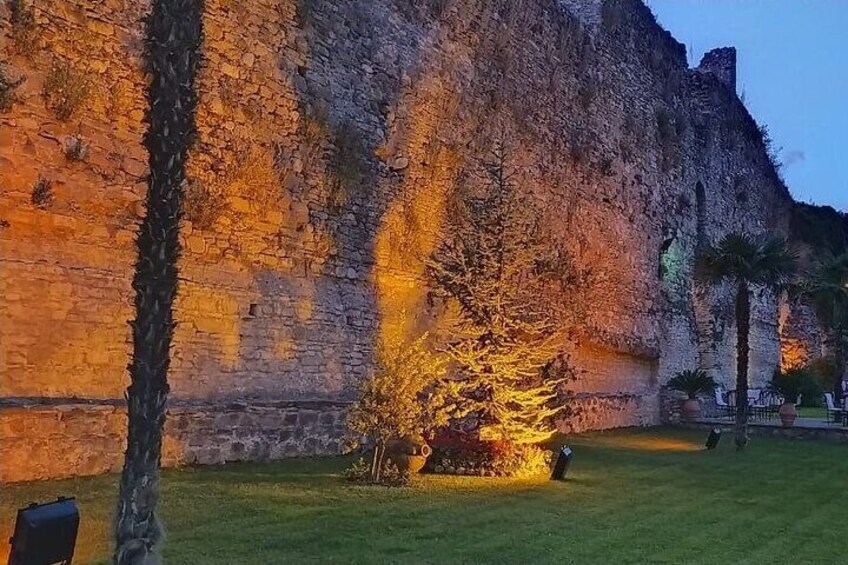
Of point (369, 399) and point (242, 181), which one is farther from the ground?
point (242, 181)

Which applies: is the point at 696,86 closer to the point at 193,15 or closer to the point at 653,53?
the point at 653,53

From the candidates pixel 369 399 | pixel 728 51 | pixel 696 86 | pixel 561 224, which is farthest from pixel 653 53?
pixel 369 399

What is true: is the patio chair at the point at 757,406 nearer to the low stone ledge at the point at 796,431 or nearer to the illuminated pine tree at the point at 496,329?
the low stone ledge at the point at 796,431

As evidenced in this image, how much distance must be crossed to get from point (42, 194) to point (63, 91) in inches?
46.8

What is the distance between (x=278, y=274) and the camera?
12.4 metres

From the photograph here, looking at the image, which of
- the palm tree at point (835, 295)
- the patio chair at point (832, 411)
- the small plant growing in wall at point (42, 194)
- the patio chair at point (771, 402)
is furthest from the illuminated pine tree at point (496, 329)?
the palm tree at point (835, 295)

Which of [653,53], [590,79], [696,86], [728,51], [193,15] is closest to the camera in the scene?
[193,15]

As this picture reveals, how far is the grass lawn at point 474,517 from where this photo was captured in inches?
269

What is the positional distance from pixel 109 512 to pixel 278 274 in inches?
203

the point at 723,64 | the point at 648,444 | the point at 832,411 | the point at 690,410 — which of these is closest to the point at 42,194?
the point at 648,444

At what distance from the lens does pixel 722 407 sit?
26.2 m

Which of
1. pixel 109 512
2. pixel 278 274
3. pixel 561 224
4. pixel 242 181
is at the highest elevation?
pixel 561 224

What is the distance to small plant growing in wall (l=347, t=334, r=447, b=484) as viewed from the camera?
10344mm

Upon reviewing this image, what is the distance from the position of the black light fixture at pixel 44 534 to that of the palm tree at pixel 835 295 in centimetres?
2683
